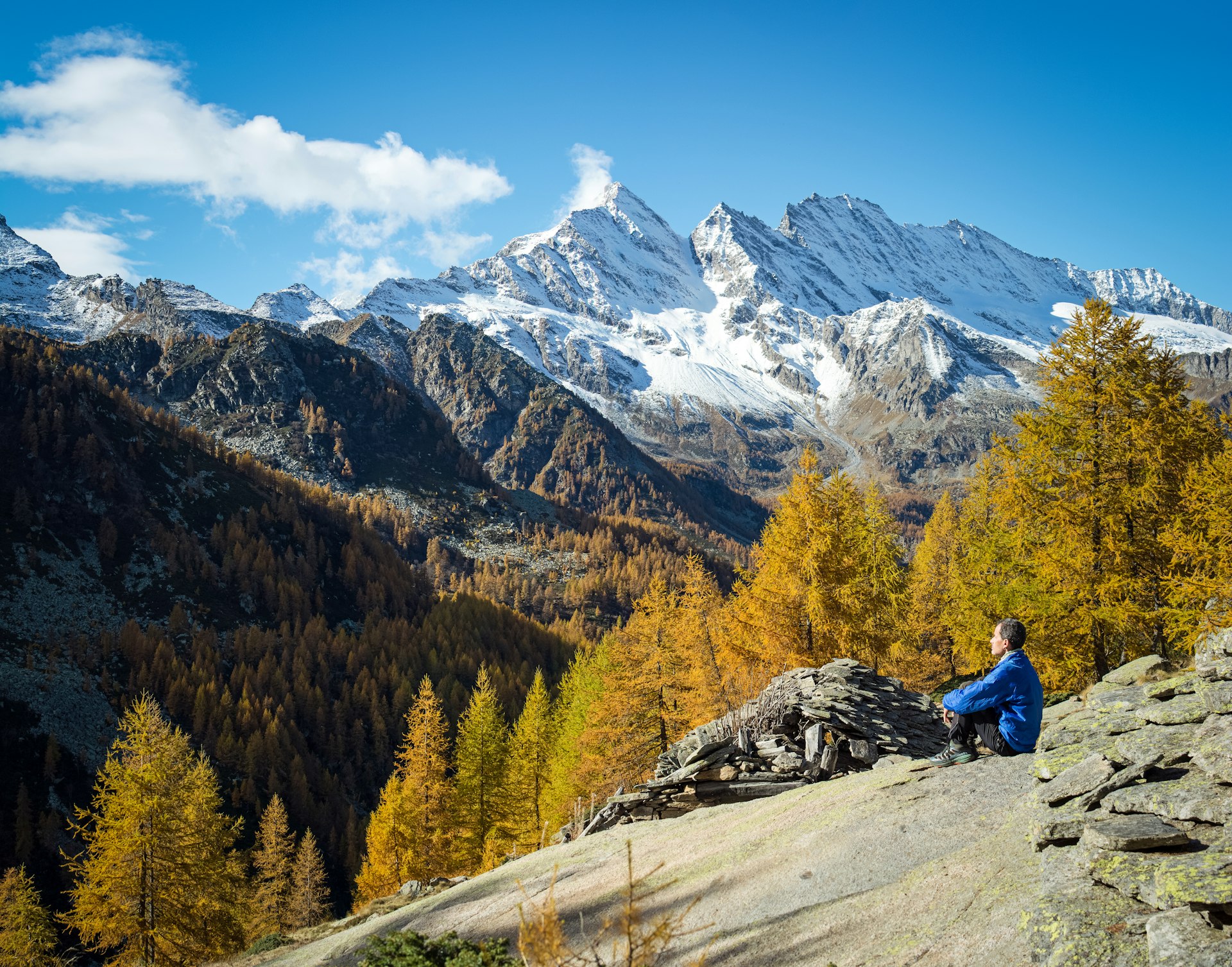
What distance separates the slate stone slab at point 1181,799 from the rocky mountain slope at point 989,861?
0.02 m

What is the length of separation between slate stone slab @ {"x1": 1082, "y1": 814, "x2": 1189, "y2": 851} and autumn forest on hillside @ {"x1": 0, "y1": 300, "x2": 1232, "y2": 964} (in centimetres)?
1033


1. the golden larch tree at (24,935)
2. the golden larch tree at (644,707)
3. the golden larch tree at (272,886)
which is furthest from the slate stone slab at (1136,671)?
the golden larch tree at (272,886)

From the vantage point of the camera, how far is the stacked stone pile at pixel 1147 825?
16.7ft

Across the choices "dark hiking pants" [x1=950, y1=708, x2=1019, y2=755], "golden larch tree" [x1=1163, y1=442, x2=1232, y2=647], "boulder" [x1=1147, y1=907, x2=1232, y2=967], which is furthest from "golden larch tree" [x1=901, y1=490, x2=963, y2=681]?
"boulder" [x1=1147, y1=907, x2=1232, y2=967]

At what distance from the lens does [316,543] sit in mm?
138000

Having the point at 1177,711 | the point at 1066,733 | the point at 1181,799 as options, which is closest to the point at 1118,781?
the point at 1181,799

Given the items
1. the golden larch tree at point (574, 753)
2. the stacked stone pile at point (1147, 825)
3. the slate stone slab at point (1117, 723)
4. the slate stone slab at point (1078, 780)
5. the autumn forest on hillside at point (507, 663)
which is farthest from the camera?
the golden larch tree at point (574, 753)

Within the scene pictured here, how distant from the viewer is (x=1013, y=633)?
9.53 metres

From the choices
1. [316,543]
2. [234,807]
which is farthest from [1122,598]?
[316,543]

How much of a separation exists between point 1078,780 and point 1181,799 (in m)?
1.31

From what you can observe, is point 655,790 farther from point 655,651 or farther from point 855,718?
point 655,651

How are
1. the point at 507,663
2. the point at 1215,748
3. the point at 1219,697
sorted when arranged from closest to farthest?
1. the point at 1215,748
2. the point at 1219,697
3. the point at 507,663

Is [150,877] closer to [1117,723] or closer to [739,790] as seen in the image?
[739,790]

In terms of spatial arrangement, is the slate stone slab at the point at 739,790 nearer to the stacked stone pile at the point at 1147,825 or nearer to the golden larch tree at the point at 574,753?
the stacked stone pile at the point at 1147,825
